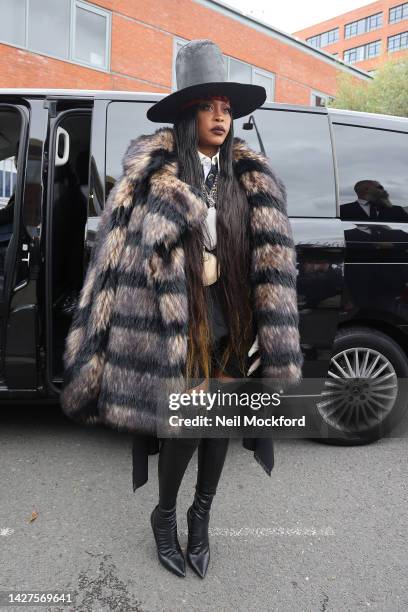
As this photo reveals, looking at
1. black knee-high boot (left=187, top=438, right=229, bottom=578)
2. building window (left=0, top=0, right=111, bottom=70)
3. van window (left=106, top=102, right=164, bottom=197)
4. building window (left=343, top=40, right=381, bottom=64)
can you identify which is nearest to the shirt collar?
van window (left=106, top=102, right=164, bottom=197)

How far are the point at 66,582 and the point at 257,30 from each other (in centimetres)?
1787

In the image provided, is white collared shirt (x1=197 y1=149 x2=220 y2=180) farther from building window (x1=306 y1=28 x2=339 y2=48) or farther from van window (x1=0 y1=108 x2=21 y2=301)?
building window (x1=306 y1=28 x2=339 y2=48)

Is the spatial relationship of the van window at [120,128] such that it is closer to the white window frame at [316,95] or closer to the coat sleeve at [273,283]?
the coat sleeve at [273,283]

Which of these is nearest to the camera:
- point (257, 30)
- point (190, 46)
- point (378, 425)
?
point (190, 46)

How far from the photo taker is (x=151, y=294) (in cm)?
175

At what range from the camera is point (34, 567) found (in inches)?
78.0

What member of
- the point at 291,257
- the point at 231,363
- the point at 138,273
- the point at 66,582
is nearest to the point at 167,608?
the point at 66,582

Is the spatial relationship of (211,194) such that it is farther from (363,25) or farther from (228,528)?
(363,25)

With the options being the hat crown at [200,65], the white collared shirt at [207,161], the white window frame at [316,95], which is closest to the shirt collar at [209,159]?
the white collared shirt at [207,161]

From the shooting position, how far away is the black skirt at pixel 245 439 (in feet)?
6.20

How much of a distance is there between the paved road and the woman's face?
166cm

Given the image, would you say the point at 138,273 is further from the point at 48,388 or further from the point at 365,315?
the point at 365,315

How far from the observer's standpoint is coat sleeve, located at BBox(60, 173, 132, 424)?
1.79 metres

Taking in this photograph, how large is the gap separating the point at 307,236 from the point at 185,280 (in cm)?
124
